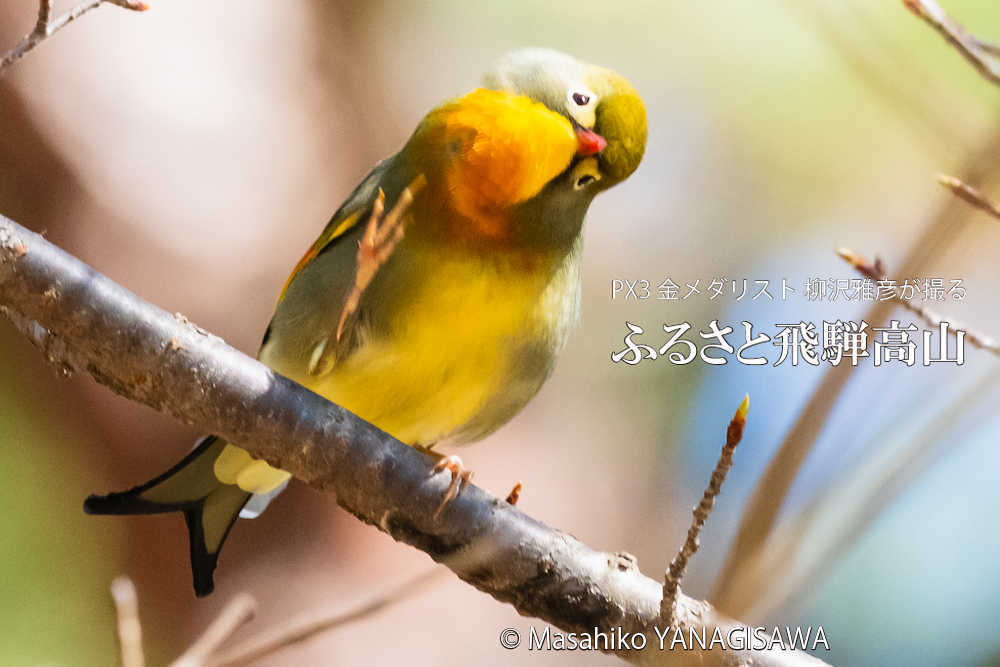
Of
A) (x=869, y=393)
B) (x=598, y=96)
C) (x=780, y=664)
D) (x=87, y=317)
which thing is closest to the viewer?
(x=87, y=317)

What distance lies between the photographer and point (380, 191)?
0.96m

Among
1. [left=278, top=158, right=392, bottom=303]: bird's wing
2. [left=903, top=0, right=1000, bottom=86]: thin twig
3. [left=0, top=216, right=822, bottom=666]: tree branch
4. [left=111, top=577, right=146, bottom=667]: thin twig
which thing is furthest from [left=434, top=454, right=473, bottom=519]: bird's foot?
[left=903, top=0, right=1000, bottom=86]: thin twig

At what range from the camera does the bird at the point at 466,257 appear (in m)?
0.91

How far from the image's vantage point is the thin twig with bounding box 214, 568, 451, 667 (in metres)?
0.98

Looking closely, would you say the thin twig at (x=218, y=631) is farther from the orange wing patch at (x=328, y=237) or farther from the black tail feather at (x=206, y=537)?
the orange wing patch at (x=328, y=237)

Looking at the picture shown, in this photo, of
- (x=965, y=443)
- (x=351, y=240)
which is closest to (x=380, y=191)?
(x=351, y=240)

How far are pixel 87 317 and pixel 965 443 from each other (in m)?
1.16

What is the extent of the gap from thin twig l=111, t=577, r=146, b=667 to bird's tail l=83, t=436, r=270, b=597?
9 cm

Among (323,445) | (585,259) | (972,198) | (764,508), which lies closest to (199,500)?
(323,445)

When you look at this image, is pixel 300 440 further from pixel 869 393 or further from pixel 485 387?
pixel 869 393

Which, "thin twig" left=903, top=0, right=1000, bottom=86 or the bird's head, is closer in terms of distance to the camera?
"thin twig" left=903, top=0, right=1000, bottom=86

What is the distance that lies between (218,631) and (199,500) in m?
0.19

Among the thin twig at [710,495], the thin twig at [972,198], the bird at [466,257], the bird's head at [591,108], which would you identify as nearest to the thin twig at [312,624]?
the bird at [466,257]

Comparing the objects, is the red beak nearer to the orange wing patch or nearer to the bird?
the bird
